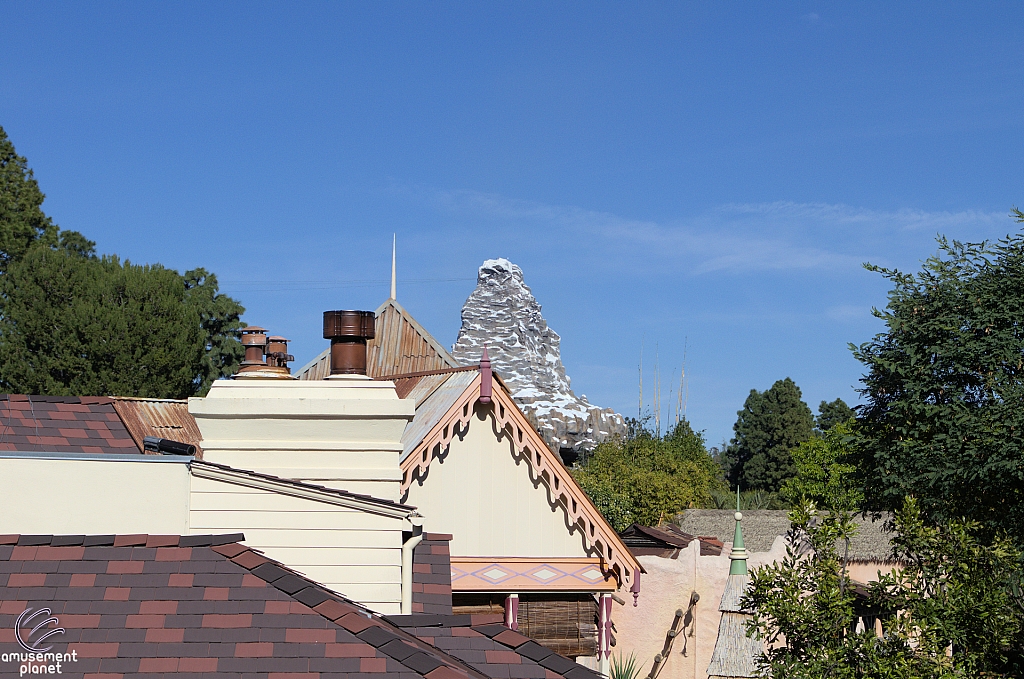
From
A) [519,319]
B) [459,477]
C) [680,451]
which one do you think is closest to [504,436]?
[459,477]

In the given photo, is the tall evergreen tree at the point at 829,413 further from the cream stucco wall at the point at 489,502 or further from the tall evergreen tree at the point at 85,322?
the cream stucco wall at the point at 489,502

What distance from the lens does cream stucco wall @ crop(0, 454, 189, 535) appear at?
34.8ft

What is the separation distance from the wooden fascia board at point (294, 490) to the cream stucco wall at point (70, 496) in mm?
715

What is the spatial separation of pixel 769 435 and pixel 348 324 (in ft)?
278

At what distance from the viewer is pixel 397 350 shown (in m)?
26.7

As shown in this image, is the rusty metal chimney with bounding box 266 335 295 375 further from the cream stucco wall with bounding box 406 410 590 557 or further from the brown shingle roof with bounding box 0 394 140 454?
the cream stucco wall with bounding box 406 410 590 557

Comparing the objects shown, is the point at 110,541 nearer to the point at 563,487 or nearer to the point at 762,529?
the point at 563,487

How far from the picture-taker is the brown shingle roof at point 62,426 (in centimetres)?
1306

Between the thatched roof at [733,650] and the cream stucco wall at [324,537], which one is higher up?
the cream stucco wall at [324,537]

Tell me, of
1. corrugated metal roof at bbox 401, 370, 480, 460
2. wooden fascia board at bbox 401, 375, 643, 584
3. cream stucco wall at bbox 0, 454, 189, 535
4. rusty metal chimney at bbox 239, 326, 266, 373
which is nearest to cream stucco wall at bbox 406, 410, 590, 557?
wooden fascia board at bbox 401, 375, 643, 584

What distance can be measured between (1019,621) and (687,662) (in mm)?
Answer: 12656

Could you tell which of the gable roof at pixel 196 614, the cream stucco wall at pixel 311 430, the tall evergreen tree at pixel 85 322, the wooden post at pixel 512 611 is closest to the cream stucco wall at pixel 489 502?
the wooden post at pixel 512 611

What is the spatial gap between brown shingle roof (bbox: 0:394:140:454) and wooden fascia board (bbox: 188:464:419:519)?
2222mm

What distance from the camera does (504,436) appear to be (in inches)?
757
